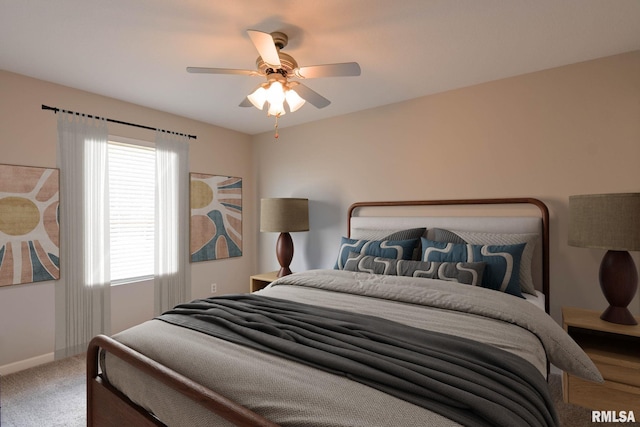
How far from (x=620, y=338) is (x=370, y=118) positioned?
2673 millimetres

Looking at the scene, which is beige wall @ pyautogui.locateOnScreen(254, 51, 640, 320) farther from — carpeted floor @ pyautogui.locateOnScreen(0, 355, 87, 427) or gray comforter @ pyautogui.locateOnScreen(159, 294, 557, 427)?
carpeted floor @ pyautogui.locateOnScreen(0, 355, 87, 427)

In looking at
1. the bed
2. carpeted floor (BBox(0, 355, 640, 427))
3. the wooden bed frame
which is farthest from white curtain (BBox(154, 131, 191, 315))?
the wooden bed frame

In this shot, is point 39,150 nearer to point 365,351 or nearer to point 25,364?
point 25,364

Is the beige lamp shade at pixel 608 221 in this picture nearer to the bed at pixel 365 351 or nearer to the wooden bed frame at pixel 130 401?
the bed at pixel 365 351

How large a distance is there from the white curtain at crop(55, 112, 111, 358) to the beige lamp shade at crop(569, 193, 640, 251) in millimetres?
3784

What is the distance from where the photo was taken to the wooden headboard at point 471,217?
8.17ft

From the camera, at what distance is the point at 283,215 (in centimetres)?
348

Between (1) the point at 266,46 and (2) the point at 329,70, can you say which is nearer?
(1) the point at 266,46

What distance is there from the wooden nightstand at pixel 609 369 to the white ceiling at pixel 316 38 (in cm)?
181

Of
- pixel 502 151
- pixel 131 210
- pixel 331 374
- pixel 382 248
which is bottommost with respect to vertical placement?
pixel 331 374

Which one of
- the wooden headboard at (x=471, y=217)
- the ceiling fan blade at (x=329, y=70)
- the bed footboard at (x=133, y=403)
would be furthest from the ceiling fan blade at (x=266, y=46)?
the wooden headboard at (x=471, y=217)

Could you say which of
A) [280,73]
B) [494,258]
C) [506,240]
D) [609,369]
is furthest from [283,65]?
[609,369]

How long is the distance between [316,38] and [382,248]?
5.44 feet

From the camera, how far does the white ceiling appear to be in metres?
1.78
